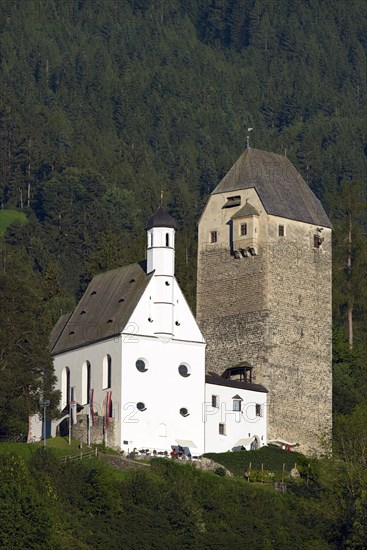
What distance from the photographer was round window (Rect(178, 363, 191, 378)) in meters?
82.1

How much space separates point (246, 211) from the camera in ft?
290

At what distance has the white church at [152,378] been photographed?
80.4 metres

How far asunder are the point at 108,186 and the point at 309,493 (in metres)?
66.0

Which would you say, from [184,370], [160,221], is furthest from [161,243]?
[184,370]

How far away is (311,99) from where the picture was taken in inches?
7190

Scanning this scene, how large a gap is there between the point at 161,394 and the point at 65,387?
5829mm

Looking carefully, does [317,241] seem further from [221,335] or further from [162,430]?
[162,430]

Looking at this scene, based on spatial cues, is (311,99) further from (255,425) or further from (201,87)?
(255,425)

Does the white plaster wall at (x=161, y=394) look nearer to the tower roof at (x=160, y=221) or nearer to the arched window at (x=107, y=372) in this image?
the arched window at (x=107, y=372)

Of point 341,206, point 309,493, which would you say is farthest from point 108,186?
point 309,493

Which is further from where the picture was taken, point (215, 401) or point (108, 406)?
point (215, 401)

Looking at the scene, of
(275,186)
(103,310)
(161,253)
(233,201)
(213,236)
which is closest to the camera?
(161,253)

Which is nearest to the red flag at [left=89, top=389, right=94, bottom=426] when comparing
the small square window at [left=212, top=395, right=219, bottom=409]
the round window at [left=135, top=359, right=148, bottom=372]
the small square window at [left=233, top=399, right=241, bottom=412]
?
the round window at [left=135, top=359, right=148, bottom=372]

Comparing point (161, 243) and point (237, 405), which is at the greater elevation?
point (161, 243)
